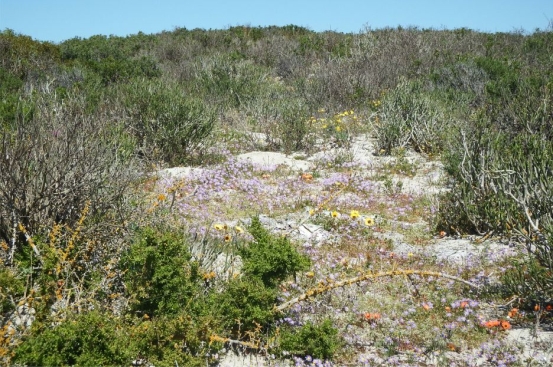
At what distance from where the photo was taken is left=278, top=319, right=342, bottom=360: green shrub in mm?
3460

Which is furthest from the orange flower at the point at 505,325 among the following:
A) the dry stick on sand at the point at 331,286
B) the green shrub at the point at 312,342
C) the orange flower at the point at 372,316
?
the green shrub at the point at 312,342

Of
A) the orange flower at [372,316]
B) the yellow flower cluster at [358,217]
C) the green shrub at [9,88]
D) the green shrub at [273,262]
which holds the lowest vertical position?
the orange flower at [372,316]

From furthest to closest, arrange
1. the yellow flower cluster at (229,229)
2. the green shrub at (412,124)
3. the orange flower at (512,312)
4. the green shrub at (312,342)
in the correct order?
the green shrub at (412,124) → the yellow flower cluster at (229,229) → the orange flower at (512,312) → the green shrub at (312,342)

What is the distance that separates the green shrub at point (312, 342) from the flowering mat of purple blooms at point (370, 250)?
7 centimetres

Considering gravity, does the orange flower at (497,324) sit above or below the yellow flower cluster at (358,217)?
below

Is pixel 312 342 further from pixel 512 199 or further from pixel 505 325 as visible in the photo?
pixel 512 199

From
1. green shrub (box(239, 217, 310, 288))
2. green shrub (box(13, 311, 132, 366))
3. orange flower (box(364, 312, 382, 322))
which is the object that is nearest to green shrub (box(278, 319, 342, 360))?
green shrub (box(239, 217, 310, 288))

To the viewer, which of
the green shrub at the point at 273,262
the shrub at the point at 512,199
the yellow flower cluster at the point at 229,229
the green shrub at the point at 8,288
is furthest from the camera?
the yellow flower cluster at the point at 229,229

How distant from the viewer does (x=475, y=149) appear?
6.80 metres

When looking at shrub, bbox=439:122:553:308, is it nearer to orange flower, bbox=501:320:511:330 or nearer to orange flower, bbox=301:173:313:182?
orange flower, bbox=501:320:511:330

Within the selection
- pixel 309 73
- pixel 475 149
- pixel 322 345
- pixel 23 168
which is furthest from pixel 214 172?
pixel 309 73

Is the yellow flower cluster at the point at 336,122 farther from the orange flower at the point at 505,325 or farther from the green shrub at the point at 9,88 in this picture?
the orange flower at the point at 505,325

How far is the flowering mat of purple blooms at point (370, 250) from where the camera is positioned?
374cm

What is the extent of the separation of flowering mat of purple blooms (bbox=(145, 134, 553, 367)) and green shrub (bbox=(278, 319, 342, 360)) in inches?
2.7
